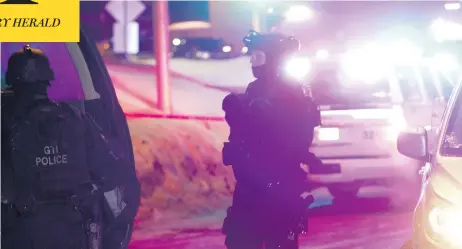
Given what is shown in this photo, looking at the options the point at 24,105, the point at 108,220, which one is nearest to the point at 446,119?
the point at 108,220

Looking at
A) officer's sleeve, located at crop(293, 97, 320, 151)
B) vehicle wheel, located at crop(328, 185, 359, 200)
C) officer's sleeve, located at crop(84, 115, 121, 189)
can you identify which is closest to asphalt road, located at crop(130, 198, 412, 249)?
vehicle wheel, located at crop(328, 185, 359, 200)

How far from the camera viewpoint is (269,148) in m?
6.79

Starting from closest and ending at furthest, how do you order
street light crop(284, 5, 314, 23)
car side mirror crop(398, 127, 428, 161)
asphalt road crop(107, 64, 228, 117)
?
1. car side mirror crop(398, 127, 428, 161)
2. asphalt road crop(107, 64, 228, 117)
3. street light crop(284, 5, 314, 23)

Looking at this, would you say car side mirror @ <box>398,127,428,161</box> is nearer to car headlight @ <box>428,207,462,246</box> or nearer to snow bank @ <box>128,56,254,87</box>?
car headlight @ <box>428,207,462,246</box>

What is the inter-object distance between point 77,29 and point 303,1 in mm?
39582

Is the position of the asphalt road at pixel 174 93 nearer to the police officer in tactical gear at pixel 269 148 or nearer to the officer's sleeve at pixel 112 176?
the police officer in tactical gear at pixel 269 148

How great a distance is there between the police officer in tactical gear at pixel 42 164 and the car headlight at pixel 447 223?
179 centimetres

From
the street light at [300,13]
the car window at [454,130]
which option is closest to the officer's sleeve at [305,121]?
the car window at [454,130]

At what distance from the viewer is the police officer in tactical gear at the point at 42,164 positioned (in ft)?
15.7

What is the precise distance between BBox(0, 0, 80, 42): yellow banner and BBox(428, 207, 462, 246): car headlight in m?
2.30

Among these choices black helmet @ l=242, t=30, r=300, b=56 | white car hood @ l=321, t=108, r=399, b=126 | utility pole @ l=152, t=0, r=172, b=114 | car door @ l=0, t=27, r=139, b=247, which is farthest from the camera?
utility pole @ l=152, t=0, r=172, b=114

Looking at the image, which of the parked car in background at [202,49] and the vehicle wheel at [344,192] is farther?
the parked car in background at [202,49]

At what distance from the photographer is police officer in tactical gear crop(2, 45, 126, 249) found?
15.7 ft

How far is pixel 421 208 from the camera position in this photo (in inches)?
211
